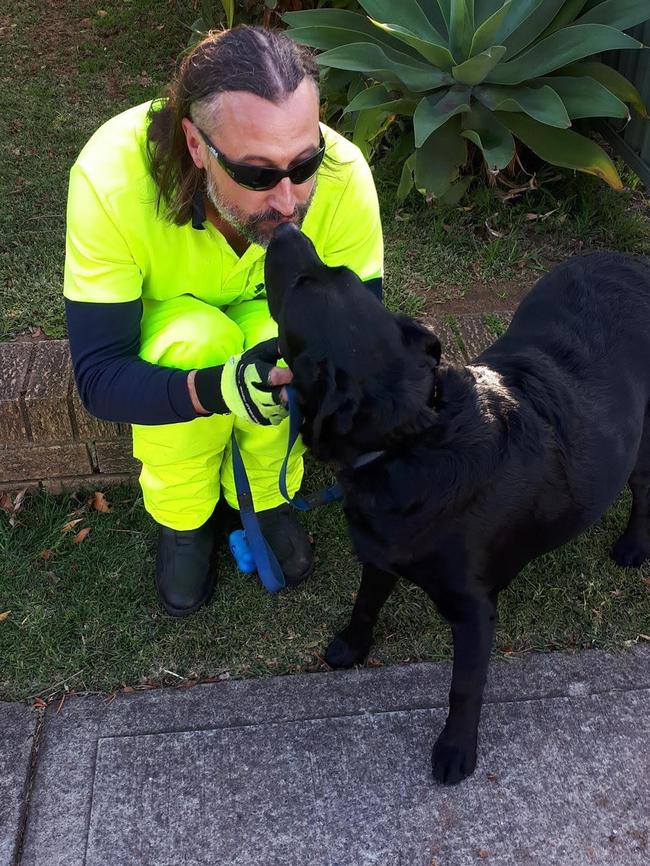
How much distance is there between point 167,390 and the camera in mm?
2059

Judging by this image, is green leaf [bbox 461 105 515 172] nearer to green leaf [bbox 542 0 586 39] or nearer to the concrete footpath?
green leaf [bbox 542 0 586 39]

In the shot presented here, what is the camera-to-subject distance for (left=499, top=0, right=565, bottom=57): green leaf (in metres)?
3.23

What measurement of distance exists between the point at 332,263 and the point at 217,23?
3.13 metres

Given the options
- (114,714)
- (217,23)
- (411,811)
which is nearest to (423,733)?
(411,811)

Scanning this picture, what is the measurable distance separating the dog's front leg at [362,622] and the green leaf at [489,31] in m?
2.15

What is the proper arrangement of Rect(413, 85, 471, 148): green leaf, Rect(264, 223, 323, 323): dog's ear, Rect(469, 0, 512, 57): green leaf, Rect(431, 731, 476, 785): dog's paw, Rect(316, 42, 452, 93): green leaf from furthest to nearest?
Rect(316, 42, 452, 93): green leaf
Rect(413, 85, 471, 148): green leaf
Rect(469, 0, 512, 57): green leaf
Rect(431, 731, 476, 785): dog's paw
Rect(264, 223, 323, 323): dog's ear

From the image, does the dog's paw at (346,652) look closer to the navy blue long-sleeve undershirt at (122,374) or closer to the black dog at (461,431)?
the black dog at (461,431)

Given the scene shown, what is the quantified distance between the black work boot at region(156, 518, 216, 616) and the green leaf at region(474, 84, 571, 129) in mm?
2068

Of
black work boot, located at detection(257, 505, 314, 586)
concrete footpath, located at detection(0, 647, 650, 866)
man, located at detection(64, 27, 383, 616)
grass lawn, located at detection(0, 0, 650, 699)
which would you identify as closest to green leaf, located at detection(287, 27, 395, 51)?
grass lawn, located at detection(0, 0, 650, 699)

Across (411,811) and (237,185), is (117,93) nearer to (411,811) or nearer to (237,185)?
(237,185)

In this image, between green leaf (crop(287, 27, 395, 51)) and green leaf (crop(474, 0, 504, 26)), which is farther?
green leaf (crop(287, 27, 395, 51))

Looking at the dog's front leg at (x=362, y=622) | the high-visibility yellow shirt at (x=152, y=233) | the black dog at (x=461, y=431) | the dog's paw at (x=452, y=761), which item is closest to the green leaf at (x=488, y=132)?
the high-visibility yellow shirt at (x=152, y=233)

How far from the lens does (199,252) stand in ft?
7.16

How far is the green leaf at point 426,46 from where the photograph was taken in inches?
120
